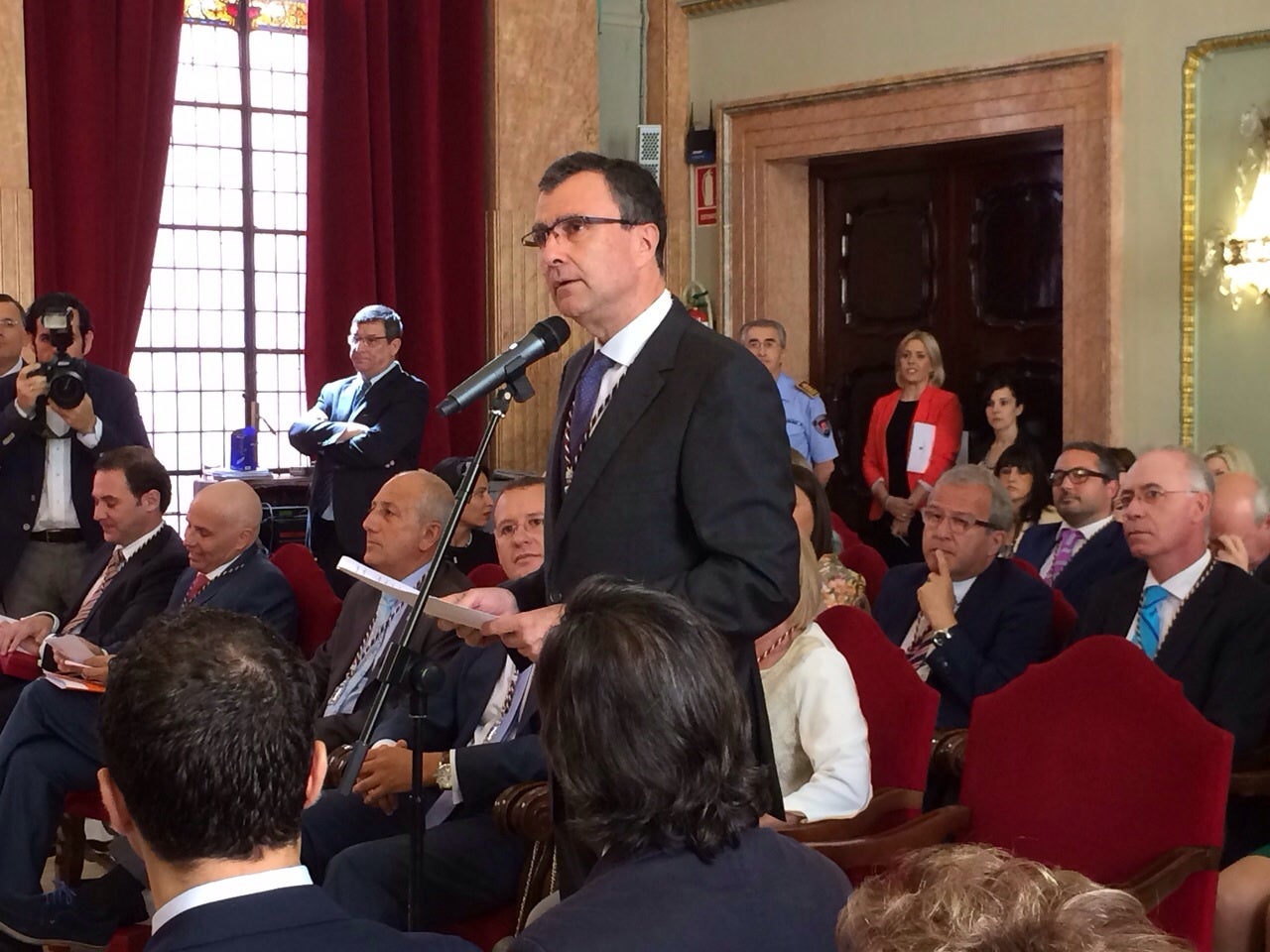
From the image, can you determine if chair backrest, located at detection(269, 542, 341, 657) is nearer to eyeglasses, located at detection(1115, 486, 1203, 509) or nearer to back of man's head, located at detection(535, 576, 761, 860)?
eyeglasses, located at detection(1115, 486, 1203, 509)

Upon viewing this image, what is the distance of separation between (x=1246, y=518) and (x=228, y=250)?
6.26 metres

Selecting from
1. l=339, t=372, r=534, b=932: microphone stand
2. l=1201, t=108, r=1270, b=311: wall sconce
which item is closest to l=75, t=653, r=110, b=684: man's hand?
l=339, t=372, r=534, b=932: microphone stand

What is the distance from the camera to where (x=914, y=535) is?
8008 millimetres

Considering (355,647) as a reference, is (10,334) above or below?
above

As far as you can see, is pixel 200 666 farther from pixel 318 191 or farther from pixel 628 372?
pixel 318 191

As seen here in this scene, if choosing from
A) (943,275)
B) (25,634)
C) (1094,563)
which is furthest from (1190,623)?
(943,275)

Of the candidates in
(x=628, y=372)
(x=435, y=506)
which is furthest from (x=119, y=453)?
(x=628, y=372)

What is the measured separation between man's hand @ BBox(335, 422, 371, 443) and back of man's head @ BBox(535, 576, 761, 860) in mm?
5447

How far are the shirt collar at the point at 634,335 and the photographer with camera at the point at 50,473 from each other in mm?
3569

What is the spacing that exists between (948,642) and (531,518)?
3.53 ft

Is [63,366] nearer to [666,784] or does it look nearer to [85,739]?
[85,739]

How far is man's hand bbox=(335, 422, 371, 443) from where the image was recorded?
7016 mm

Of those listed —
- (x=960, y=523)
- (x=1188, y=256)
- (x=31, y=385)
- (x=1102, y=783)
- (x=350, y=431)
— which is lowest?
(x=1102, y=783)

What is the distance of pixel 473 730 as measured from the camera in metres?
3.79
